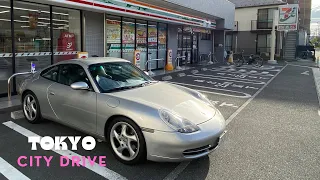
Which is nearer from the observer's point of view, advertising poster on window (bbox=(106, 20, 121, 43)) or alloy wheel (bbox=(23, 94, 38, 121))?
alloy wheel (bbox=(23, 94, 38, 121))

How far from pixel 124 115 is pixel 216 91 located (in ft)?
19.6

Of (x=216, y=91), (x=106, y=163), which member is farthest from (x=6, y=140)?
(x=216, y=91)

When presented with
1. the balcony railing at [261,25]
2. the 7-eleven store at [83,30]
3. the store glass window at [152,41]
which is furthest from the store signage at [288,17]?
the store glass window at [152,41]

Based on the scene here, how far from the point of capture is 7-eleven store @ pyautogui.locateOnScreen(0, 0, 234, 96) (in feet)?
23.2

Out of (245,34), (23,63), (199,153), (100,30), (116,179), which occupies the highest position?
(245,34)

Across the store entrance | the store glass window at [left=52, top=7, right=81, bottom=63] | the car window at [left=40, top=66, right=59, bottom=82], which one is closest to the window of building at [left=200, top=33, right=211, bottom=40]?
the store entrance

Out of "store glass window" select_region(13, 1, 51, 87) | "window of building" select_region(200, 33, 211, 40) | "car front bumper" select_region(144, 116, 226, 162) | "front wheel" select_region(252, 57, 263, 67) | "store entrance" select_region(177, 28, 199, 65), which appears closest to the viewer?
"car front bumper" select_region(144, 116, 226, 162)

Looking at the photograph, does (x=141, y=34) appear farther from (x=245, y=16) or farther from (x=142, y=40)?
(x=245, y=16)

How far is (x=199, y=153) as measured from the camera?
3.20 meters

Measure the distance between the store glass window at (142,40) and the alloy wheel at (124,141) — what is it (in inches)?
343

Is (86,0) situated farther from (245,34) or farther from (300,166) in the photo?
(245,34)

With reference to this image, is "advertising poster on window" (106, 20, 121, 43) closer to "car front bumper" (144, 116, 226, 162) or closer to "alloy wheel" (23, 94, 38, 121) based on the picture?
"alloy wheel" (23, 94, 38, 121)

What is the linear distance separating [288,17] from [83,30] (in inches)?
699

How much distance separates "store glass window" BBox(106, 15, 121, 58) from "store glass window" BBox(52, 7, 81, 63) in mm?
1450
